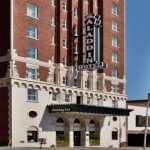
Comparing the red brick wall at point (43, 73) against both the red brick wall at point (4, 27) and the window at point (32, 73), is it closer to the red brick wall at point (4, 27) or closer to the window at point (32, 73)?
the window at point (32, 73)

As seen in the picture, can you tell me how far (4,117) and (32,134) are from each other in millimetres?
5289

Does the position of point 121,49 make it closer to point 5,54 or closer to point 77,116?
point 77,116

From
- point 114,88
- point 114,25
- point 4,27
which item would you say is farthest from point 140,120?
point 4,27

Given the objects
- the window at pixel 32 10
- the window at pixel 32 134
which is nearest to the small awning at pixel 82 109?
the window at pixel 32 134

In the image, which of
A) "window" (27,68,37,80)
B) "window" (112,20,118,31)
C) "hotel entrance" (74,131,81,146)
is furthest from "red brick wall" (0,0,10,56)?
"window" (112,20,118,31)

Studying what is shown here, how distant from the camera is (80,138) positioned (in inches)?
3297

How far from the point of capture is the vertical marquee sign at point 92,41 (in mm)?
81188

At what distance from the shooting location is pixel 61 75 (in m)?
80.0

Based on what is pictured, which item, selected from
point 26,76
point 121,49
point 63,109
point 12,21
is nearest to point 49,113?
point 63,109

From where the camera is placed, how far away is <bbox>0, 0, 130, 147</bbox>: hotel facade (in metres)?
72.6

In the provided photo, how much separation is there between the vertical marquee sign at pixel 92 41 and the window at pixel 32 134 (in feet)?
46.8

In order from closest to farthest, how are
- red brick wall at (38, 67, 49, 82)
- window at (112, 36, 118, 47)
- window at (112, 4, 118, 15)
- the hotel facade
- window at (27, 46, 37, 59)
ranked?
the hotel facade < window at (27, 46, 37, 59) < red brick wall at (38, 67, 49, 82) < window at (112, 36, 118, 47) < window at (112, 4, 118, 15)

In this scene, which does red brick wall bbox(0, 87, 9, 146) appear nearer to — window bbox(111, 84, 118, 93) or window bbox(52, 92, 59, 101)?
window bbox(52, 92, 59, 101)

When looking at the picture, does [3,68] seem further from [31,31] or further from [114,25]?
[114,25]
